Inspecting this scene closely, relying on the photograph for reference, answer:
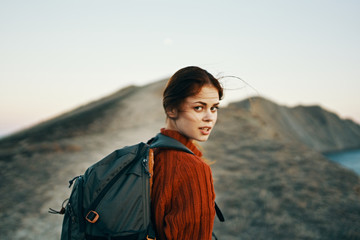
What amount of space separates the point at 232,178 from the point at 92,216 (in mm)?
7083

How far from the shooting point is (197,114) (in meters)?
1.46

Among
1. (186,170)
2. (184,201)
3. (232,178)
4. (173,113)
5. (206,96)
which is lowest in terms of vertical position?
(232,178)

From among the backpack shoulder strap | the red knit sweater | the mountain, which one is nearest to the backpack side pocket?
the red knit sweater

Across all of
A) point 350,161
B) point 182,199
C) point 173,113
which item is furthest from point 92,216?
point 350,161

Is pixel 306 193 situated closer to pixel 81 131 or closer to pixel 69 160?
pixel 69 160

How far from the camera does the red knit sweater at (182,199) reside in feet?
3.81

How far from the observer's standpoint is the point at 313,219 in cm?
537

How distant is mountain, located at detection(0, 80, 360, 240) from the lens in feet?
17.0

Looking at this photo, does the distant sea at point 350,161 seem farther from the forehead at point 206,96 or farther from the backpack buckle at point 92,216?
the backpack buckle at point 92,216

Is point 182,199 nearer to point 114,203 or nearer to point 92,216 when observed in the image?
point 114,203

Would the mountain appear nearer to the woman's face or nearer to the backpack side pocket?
the woman's face

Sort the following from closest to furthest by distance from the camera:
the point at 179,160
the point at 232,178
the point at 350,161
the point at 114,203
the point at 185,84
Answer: the point at 114,203, the point at 179,160, the point at 185,84, the point at 232,178, the point at 350,161

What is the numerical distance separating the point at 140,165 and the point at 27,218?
19.6ft

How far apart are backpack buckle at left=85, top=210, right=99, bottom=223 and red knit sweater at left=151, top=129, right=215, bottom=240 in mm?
299
